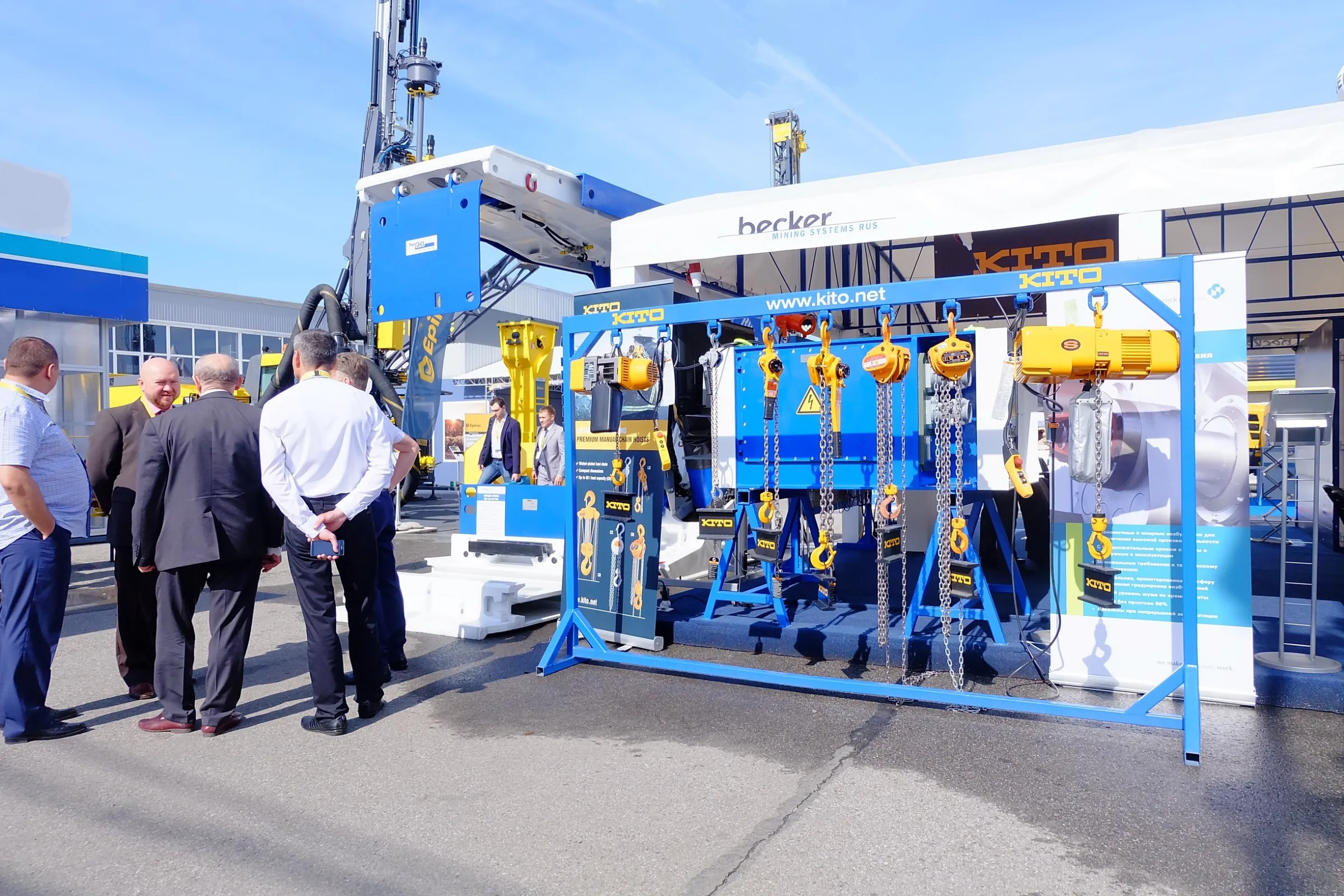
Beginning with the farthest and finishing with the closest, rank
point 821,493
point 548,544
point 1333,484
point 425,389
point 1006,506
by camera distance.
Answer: point 1333,484 < point 425,389 < point 1006,506 < point 548,544 < point 821,493

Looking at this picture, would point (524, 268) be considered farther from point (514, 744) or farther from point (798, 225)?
point (514, 744)

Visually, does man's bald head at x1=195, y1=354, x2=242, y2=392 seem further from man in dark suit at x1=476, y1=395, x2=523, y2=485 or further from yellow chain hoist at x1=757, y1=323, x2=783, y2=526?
man in dark suit at x1=476, y1=395, x2=523, y2=485

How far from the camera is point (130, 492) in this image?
14.9ft

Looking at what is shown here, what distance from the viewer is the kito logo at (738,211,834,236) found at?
5.71 m

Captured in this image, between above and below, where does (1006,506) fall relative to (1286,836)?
above

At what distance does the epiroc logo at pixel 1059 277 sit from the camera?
3740 mm

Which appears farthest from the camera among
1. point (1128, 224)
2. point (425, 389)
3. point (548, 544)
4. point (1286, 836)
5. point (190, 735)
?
point (425, 389)

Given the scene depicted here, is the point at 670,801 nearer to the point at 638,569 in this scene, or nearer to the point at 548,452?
the point at 638,569

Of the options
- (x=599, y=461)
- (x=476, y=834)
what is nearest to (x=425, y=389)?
(x=599, y=461)

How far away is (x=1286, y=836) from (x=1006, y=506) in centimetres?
519

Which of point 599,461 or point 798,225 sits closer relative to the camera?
point 599,461

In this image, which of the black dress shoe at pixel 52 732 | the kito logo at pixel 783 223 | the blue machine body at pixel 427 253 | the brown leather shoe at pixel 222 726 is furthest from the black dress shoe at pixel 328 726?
the kito logo at pixel 783 223

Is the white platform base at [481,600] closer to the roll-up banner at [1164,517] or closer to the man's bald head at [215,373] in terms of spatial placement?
the man's bald head at [215,373]

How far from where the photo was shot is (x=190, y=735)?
4098 mm
